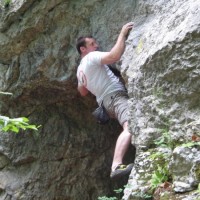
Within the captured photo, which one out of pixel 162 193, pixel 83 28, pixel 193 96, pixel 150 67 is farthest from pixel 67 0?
pixel 162 193

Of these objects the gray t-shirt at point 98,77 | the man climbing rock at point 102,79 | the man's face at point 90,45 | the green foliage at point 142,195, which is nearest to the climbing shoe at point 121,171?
the man climbing rock at point 102,79

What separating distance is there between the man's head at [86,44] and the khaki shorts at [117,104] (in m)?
0.70

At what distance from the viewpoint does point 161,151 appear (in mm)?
3855

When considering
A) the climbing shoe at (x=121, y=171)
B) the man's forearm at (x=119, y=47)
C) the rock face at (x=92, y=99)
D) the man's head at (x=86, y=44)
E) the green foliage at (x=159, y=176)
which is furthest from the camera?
the man's head at (x=86, y=44)

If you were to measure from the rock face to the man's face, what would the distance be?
11 centimetres

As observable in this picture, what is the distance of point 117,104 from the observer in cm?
555

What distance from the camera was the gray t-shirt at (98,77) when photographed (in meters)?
5.63

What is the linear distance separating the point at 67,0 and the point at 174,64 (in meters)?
2.80

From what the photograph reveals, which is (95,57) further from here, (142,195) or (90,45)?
(142,195)

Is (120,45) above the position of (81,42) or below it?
below

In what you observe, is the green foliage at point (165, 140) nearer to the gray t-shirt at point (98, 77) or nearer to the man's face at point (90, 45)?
the gray t-shirt at point (98, 77)

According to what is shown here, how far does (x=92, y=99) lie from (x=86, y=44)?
1379mm

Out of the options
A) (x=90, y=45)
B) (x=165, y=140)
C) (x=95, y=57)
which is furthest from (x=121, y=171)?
(x=90, y=45)

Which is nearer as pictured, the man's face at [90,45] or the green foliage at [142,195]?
the green foliage at [142,195]
